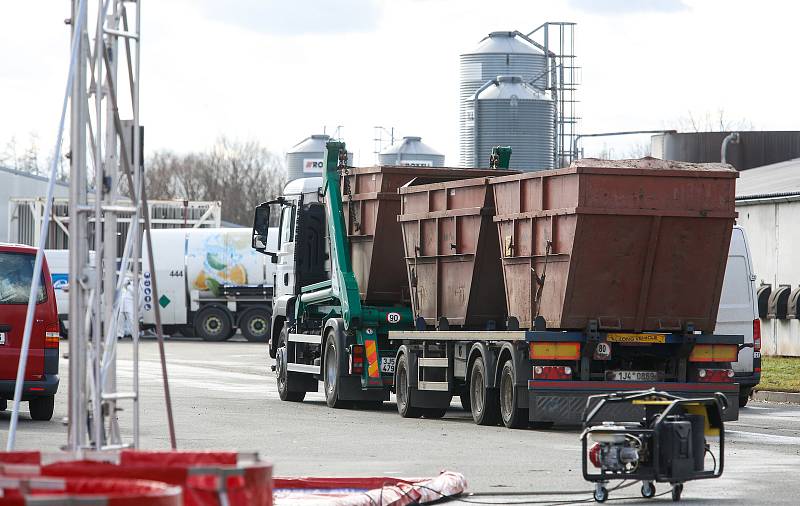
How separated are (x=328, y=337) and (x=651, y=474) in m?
10.5

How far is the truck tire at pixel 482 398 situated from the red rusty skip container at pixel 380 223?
267 cm

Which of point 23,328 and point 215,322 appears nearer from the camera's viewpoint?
point 23,328

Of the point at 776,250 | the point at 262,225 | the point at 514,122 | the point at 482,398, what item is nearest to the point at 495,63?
the point at 514,122

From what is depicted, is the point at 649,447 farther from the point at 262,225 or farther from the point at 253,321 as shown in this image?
the point at 253,321

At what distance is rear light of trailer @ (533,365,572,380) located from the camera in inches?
634

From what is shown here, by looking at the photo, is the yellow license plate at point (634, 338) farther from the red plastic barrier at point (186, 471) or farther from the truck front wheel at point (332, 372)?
the red plastic barrier at point (186, 471)

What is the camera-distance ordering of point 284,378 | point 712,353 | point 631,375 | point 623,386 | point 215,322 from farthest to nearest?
point 215,322
point 284,378
point 712,353
point 631,375
point 623,386

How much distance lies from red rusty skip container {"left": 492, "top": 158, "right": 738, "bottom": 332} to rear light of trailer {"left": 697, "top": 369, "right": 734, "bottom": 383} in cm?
46

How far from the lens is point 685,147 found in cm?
5509

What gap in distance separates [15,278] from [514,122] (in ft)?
115

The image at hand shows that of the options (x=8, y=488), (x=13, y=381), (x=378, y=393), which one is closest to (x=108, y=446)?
(x=8, y=488)

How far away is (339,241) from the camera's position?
2041 centimetres

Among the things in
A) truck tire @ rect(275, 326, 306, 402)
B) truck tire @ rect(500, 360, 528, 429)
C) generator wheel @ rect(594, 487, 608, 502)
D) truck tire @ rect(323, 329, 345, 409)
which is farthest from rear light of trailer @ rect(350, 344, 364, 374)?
generator wheel @ rect(594, 487, 608, 502)

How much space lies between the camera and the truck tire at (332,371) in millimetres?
20117
